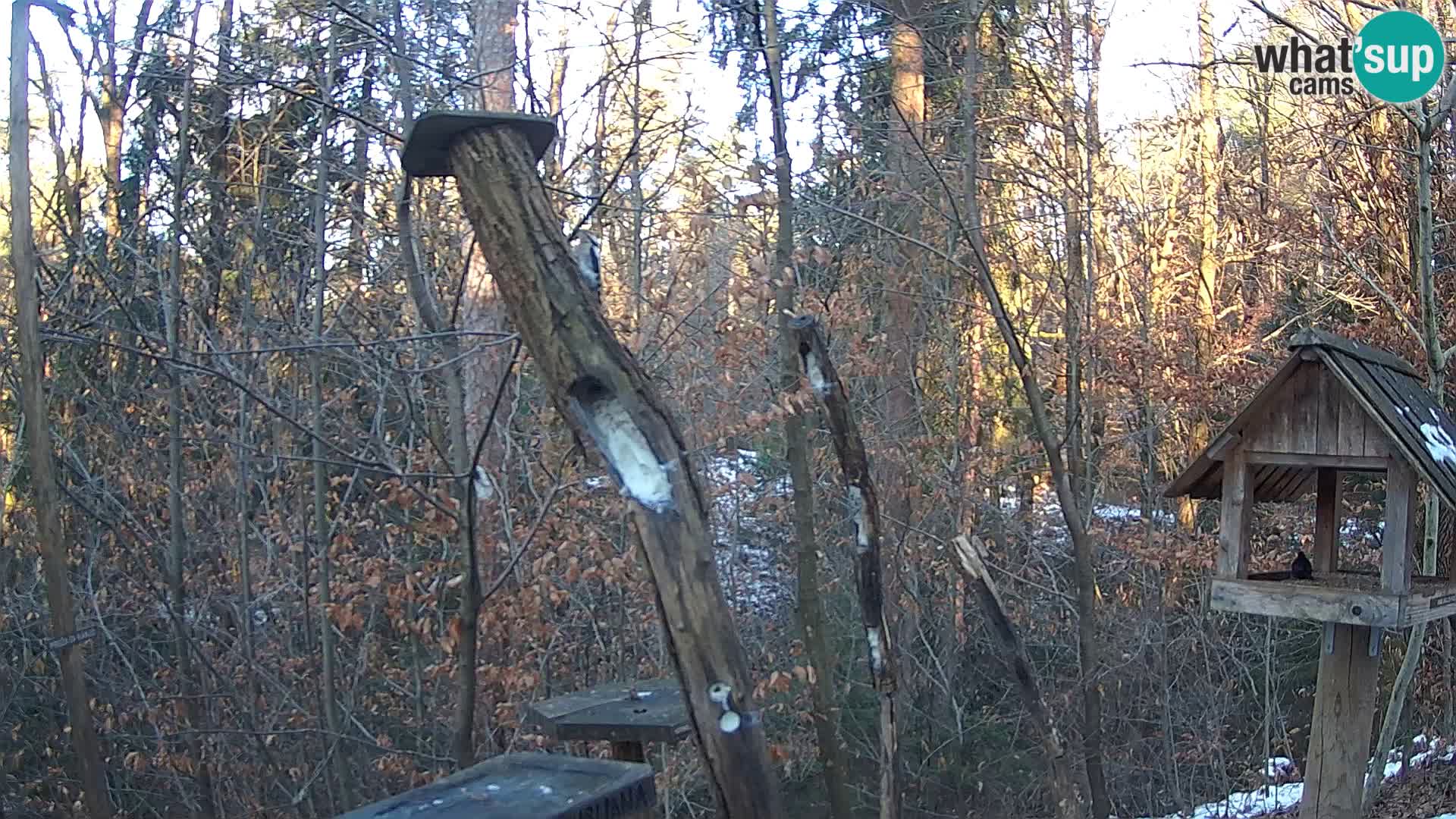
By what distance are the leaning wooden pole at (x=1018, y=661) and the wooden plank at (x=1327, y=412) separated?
4.97 ft

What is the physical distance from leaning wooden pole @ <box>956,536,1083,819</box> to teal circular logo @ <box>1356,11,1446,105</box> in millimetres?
3772

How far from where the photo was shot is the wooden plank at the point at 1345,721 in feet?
13.7

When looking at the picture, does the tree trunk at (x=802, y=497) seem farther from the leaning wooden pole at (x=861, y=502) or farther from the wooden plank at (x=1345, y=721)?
the wooden plank at (x=1345, y=721)

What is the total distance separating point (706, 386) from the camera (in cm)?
865

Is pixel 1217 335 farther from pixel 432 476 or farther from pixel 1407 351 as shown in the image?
pixel 432 476

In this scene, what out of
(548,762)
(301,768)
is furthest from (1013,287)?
(548,762)

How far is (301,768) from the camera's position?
7672mm

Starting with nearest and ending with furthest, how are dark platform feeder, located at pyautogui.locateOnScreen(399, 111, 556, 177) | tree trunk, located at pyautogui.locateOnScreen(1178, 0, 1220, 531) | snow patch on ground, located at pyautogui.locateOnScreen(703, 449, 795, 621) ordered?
1. dark platform feeder, located at pyautogui.locateOnScreen(399, 111, 556, 177)
2. snow patch on ground, located at pyautogui.locateOnScreen(703, 449, 795, 621)
3. tree trunk, located at pyautogui.locateOnScreen(1178, 0, 1220, 531)

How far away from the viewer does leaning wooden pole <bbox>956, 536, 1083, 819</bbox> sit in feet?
16.4

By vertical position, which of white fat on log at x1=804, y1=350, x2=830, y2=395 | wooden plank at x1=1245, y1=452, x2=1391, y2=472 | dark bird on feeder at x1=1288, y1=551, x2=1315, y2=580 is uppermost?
white fat on log at x1=804, y1=350, x2=830, y2=395

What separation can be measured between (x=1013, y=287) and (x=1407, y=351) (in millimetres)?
3047

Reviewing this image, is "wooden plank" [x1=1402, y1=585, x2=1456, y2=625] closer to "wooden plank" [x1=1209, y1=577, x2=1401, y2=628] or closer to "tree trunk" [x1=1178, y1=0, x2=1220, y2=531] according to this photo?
"wooden plank" [x1=1209, y1=577, x2=1401, y2=628]

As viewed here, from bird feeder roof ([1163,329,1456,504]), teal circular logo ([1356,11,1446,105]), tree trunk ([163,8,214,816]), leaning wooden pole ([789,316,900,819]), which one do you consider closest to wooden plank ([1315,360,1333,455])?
bird feeder roof ([1163,329,1456,504])

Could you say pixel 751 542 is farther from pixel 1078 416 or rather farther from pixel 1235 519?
pixel 1235 519
